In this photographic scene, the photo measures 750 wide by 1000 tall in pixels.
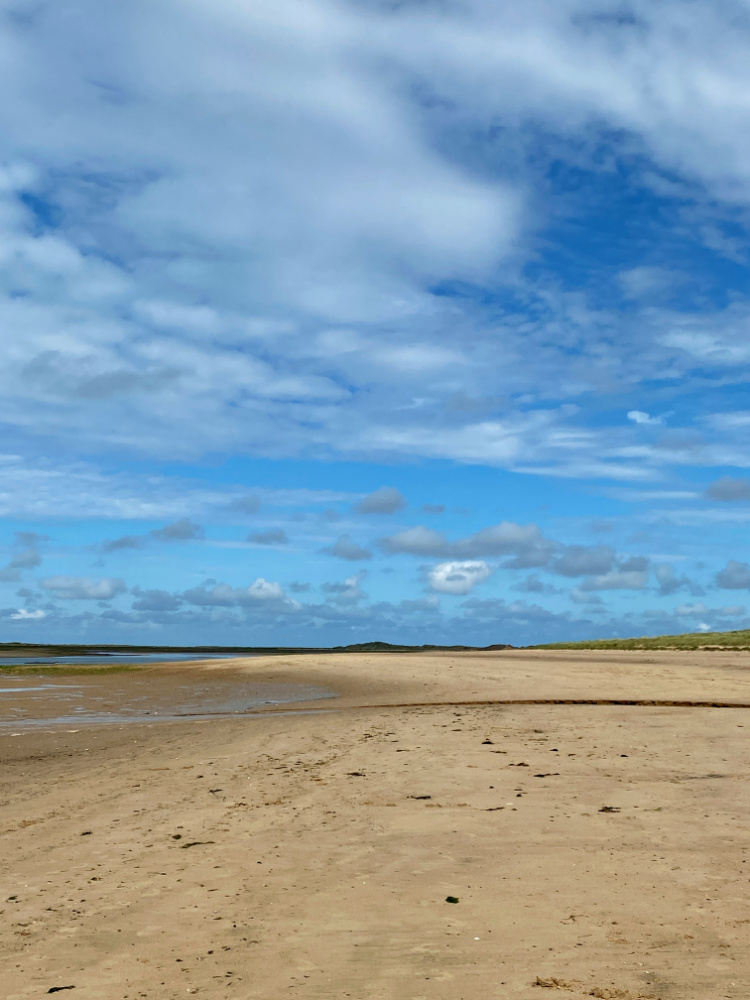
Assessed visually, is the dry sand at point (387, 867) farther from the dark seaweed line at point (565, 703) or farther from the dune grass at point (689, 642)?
the dune grass at point (689, 642)

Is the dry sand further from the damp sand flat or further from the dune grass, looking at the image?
the dune grass

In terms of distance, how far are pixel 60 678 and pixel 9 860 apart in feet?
129

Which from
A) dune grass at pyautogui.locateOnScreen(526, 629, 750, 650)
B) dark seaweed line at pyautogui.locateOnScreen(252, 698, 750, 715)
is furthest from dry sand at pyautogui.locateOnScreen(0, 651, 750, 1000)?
dune grass at pyautogui.locateOnScreen(526, 629, 750, 650)

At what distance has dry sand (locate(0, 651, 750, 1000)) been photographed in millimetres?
5684

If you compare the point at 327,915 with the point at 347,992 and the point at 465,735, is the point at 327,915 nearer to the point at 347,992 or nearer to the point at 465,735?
the point at 347,992

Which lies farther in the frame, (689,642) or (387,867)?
(689,642)

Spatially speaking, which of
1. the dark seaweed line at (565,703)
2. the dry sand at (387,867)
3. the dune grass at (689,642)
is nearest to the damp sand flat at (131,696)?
the dark seaweed line at (565,703)

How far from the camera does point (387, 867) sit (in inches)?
314

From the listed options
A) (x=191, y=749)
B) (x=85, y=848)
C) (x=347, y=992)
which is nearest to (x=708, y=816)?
(x=347, y=992)

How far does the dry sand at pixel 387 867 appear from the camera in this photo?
5.68 m

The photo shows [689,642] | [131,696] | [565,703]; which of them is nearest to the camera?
[565,703]

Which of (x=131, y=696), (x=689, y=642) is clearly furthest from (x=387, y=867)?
(x=689, y=642)

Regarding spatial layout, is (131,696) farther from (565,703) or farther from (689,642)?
(689,642)

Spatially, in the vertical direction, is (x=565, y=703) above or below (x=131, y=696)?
above
